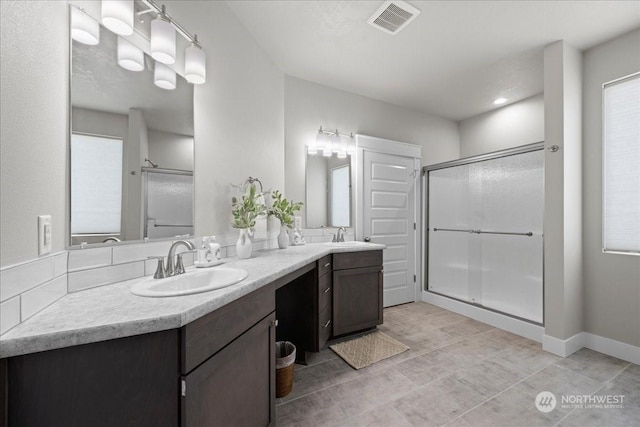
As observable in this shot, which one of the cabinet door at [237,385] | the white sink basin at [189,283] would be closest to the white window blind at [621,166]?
the cabinet door at [237,385]

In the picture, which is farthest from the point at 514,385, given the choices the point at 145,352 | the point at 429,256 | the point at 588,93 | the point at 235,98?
the point at 235,98

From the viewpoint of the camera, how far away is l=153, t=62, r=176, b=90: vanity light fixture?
1.45m

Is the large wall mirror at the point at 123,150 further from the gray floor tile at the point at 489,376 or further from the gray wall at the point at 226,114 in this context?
the gray floor tile at the point at 489,376

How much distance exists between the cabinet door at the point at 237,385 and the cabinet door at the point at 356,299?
3.63 feet

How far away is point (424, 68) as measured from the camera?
8.95 feet

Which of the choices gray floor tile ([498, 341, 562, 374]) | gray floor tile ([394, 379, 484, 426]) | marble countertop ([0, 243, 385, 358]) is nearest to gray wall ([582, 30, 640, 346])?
gray floor tile ([498, 341, 562, 374])

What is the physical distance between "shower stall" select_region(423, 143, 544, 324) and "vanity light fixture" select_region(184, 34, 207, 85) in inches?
112

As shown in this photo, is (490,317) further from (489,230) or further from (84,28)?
(84,28)

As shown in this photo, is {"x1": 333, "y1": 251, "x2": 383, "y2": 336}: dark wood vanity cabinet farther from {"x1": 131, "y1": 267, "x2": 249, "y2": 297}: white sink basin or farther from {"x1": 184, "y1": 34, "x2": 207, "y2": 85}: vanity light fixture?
{"x1": 184, "y1": 34, "x2": 207, "y2": 85}: vanity light fixture

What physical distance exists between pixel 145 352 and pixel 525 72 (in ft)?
12.3

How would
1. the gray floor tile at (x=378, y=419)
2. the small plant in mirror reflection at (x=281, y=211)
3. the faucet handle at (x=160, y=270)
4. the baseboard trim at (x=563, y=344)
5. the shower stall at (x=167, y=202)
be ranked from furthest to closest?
the small plant in mirror reflection at (x=281, y=211) < the baseboard trim at (x=563, y=344) < the gray floor tile at (x=378, y=419) < the shower stall at (x=167, y=202) < the faucet handle at (x=160, y=270)

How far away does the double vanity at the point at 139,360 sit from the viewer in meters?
0.71

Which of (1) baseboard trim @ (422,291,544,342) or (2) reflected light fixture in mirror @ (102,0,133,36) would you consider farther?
(1) baseboard trim @ (422,291,544,342)

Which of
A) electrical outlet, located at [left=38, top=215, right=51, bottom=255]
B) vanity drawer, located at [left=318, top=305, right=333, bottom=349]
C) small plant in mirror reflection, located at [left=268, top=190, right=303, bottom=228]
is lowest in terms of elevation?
vanity drawer, located at [left=318, top=305, right=333, bottom=349]
